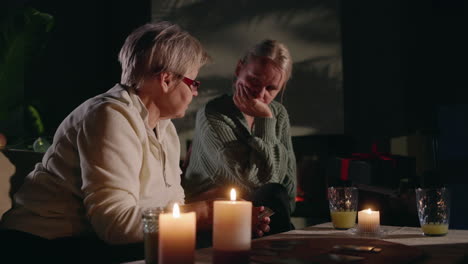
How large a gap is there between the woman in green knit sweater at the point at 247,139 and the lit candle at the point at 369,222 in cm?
67

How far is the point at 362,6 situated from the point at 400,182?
4.09ft

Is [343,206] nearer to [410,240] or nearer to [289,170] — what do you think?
[410,240]

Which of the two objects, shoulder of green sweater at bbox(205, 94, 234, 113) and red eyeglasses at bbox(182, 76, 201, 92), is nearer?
red eyeglasses at bbox(182, 76, 201, 92)

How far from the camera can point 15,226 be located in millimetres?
1209

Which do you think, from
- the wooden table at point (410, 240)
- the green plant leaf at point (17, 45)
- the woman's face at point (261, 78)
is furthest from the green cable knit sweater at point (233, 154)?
the green plant leaf at point (17, 45)

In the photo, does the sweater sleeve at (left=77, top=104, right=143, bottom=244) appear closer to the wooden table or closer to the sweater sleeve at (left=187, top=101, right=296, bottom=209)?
the wooden table

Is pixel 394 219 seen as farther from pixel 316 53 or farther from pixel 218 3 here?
pixel 218 3

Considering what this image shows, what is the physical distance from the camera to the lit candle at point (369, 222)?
133 centimetres

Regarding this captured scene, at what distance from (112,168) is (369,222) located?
749mm

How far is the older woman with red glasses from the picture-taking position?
111cm

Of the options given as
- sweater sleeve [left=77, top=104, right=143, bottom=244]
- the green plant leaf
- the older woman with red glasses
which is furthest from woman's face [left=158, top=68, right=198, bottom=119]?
the green plant leaf

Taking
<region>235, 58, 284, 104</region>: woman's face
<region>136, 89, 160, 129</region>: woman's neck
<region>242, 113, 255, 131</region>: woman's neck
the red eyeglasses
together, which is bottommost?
<region>136, 89, 160, 129</region>: woman's neck

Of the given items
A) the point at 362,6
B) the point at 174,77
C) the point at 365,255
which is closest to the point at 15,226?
the point at 174,77

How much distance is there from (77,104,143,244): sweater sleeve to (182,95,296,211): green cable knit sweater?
91 cm
